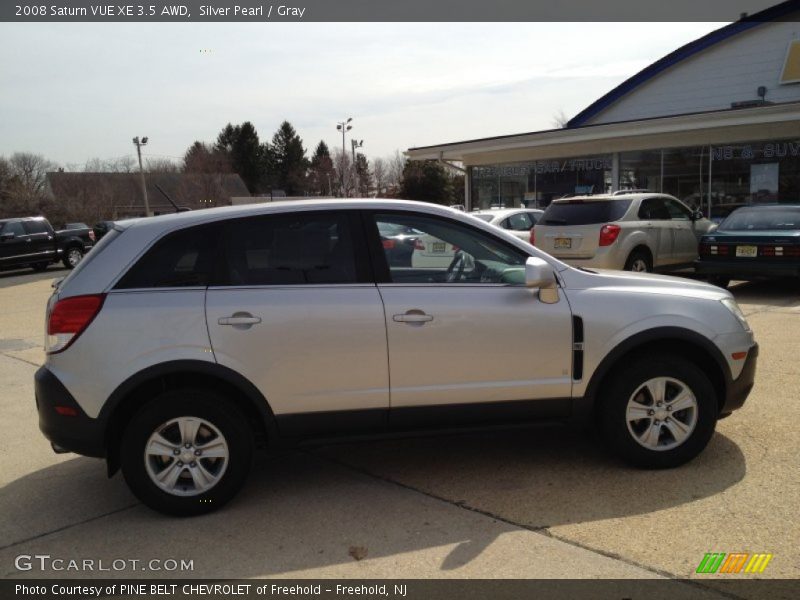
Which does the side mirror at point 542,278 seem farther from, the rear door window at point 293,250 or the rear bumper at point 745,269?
the rear bumper at point 745,269

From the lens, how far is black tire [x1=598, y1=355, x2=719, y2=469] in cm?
421

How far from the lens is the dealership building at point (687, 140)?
18.0 meters

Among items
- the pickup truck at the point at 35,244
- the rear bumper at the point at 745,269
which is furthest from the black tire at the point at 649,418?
the pickup truck at the point at 35,244

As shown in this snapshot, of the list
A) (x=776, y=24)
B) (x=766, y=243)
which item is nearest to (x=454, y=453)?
(x=766, y=243)

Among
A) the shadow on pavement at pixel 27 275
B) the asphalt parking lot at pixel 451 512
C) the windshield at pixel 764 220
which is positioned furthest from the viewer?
the shadow on pavement at pixel 27 275

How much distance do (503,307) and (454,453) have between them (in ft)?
4.09

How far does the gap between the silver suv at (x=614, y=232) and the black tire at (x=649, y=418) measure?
719cm

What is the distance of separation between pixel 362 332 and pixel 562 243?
8.42m

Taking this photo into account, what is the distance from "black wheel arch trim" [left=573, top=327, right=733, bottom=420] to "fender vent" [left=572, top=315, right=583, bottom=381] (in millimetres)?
96

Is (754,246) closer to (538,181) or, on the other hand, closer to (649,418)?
(649,418)

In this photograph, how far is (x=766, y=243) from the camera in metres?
11.0

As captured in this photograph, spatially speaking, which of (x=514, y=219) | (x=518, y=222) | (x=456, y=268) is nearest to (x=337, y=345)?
(x=456, y=268)

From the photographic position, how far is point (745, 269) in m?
11.1
